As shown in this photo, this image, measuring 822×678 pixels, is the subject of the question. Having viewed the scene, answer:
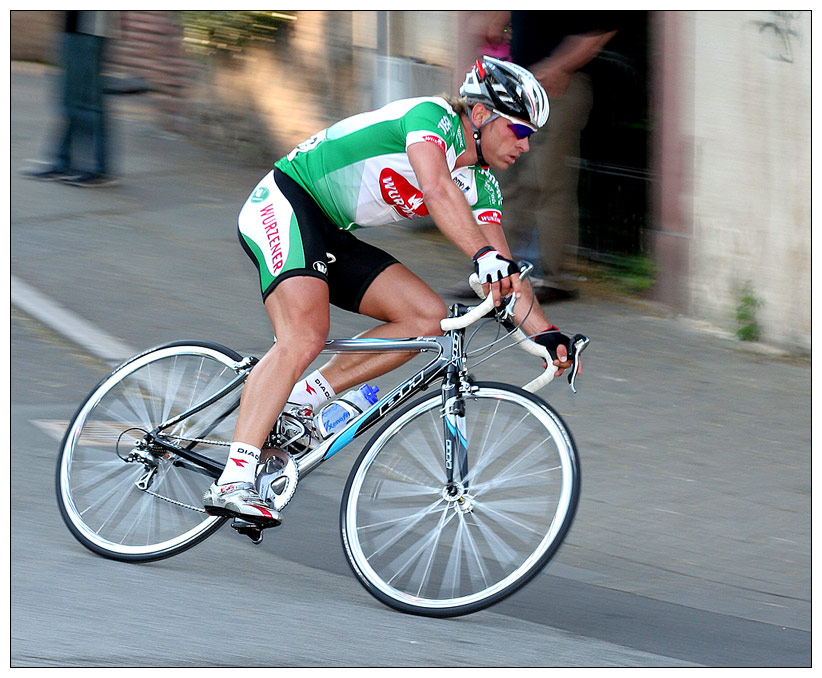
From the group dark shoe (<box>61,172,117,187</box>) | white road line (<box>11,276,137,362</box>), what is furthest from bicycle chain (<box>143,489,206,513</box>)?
dark shoe (<box>61,172,117,187</box>)

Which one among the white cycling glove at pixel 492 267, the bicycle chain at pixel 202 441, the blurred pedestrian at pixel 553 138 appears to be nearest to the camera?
the white cycling glove at pixel 492 267

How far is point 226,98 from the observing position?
12.1 m

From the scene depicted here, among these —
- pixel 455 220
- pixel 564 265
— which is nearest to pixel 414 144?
pixel 455 220

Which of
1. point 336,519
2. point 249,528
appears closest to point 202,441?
point 249,528

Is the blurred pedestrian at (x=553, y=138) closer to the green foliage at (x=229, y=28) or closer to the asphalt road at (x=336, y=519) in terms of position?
the asphalt road at (x=336, y=519)

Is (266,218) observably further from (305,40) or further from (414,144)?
(305,40)

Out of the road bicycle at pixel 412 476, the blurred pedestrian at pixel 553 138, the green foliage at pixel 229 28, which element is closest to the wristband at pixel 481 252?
the road bicycle at pixel 412 476

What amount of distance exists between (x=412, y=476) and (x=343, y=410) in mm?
402

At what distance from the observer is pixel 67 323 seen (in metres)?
7.96

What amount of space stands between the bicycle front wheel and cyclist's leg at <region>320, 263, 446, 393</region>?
0.28 m

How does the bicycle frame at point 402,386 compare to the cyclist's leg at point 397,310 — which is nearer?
the bicycle frame at point 402,386

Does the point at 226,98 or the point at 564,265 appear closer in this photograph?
the point at 564,265

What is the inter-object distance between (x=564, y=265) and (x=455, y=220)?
4977 millimetres

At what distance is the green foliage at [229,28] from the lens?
37.8 feet
